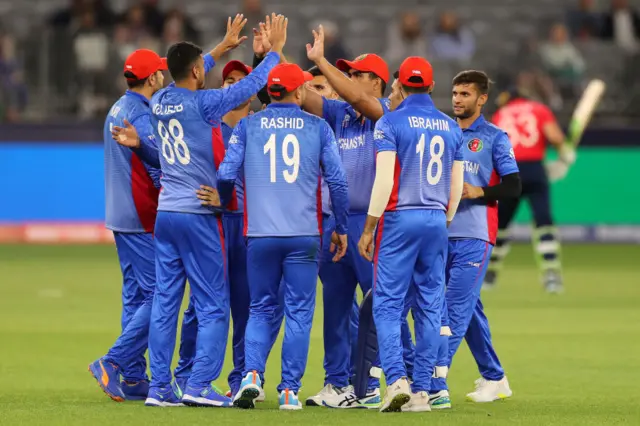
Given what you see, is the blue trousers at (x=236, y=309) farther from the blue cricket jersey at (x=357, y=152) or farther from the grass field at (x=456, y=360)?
the blue cricket jersey at (x=357, y=152)

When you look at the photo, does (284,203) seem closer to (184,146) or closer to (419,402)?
(184,146)

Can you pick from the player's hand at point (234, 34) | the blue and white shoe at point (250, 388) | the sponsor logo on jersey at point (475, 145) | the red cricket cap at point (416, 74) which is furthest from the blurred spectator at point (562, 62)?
the blue and white shoe at point (250, 388)

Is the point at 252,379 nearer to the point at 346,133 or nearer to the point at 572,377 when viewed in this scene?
the point at 346,133

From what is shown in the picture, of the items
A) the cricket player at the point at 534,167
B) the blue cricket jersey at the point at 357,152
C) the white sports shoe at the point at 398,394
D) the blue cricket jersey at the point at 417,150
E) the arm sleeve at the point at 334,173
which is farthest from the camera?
the cricket player at the point at 534,167

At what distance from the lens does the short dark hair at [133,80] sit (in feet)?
34.1

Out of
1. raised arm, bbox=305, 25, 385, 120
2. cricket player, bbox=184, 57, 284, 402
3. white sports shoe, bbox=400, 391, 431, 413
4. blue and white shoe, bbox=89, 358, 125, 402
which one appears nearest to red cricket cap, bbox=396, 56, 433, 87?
raised arm, bbox=305, 25, 385, 120

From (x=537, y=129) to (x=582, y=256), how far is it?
6.30 metres

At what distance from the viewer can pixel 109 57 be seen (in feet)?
84.1

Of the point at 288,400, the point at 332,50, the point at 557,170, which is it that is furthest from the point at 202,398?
the point at 332,50

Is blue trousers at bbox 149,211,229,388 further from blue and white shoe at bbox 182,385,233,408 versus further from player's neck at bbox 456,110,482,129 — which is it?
player's neck at bbox 456,110,482,129

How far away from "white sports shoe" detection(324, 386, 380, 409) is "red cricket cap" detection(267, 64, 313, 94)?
2.32m

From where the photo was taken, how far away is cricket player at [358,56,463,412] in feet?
31.2

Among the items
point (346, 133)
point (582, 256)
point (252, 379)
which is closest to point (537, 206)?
point (582, 256)

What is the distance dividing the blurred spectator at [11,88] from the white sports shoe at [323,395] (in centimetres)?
1668
